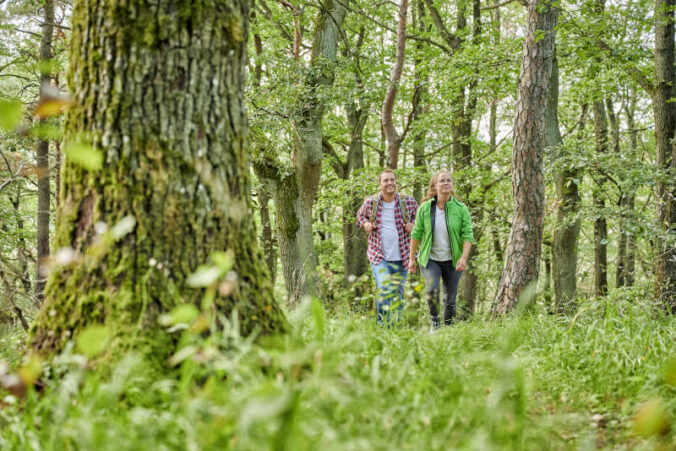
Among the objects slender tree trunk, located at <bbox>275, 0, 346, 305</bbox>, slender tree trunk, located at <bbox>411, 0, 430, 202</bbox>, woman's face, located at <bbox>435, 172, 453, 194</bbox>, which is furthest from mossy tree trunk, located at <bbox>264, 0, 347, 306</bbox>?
woman's face, located at <bbox>435, 172, 453, 194</bbox>

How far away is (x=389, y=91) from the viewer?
757 centimetres

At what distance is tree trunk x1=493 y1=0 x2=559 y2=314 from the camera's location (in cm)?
547

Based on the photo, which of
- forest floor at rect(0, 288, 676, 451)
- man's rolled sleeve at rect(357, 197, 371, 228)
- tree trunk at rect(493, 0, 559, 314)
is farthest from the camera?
man's rolled sleeve at rect(357, 197, 371, 228)

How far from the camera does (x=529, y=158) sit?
5.57 meters

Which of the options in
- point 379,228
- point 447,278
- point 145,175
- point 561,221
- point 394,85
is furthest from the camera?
point 561,221

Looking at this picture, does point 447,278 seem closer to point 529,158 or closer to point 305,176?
point 529,158

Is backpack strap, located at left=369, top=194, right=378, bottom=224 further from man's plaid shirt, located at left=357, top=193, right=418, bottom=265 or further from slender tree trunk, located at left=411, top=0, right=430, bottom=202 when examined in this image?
slender tree trunk, located at left=411, top=0, right=430, bottom=202

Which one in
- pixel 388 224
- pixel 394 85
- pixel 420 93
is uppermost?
pixel 420 93

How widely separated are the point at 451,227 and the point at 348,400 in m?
4.28

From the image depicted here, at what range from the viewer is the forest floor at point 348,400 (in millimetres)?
1495

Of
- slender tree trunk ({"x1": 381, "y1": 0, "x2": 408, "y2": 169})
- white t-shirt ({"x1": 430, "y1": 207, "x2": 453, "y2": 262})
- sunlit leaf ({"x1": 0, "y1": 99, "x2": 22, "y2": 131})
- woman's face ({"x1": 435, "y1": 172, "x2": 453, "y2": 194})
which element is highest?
slender tree trunk ({"x1": 381, "y1": 0, "x2": 408, "y2": 169})

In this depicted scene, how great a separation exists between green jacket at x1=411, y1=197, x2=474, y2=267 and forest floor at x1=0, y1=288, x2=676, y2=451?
107 inches

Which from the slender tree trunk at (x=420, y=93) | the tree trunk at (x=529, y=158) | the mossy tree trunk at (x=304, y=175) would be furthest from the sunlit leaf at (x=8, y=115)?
the slender tree trunk at (x=420, y=93)

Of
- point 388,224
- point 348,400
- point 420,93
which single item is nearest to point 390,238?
point 388,224
